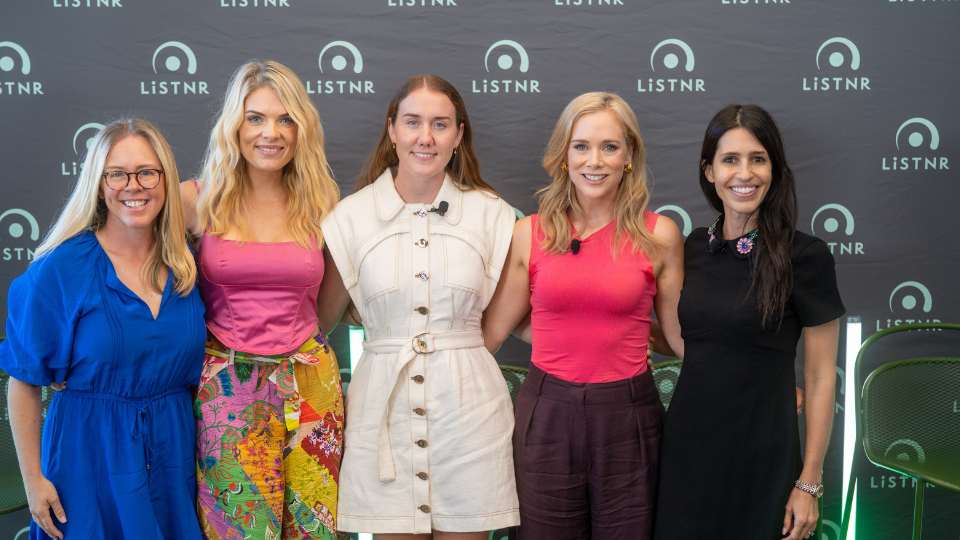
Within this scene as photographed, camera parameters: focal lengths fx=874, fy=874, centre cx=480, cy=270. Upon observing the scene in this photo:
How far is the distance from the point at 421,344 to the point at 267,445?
0.54m

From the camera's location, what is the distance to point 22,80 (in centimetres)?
358

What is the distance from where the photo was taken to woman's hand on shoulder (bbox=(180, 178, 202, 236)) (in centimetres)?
278

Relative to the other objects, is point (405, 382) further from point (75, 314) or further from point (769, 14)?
point (769, 14)

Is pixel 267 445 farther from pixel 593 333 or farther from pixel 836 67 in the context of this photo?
pixel 836 67

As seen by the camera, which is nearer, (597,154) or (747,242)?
(747,242)

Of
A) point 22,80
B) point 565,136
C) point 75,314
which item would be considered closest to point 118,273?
point 75,314

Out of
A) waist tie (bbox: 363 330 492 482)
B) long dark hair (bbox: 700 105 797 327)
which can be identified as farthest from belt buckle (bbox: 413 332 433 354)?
long dark hair (bbox: 700 105 797 327)

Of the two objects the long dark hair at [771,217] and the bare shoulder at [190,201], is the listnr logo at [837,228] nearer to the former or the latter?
the long dark hair at [771,217]

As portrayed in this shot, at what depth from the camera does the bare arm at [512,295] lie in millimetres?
2789

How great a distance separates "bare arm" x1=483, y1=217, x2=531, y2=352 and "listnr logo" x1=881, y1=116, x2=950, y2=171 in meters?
1.76

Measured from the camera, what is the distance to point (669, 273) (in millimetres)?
2717

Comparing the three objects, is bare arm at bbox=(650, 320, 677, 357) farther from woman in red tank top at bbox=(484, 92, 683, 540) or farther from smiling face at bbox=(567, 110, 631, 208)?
smiling face at bbox=(567, 110, 631, 208)

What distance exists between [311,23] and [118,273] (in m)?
1.52

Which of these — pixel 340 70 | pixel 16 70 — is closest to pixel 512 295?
pixel 340 70
